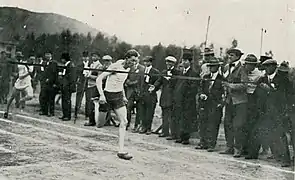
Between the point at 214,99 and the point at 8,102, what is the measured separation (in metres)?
1.05

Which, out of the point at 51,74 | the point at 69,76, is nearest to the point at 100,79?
the point at 69,76

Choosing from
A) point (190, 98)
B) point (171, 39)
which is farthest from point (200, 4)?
point (190, 98)

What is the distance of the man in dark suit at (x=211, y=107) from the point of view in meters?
2.12

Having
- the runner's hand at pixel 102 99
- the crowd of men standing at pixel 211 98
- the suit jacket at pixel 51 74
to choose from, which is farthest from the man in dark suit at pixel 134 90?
the suit jacket at pixel 51 74

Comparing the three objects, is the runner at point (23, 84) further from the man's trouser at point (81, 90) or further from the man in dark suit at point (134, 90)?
the man in dark suit at point (134, 90)

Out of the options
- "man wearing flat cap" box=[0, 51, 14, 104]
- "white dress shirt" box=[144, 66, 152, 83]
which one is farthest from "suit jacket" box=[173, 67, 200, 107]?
"man wearing flat cap" box=[0, 51, 14, 104]

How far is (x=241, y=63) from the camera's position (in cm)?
206

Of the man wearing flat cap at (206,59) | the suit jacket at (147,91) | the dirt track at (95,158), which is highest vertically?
the man wearing flat cap at (206,59)

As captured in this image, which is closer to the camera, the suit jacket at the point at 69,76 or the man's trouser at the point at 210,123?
the man's trouser at the point at 210,123

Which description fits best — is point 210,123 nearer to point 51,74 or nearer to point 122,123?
point 122,123

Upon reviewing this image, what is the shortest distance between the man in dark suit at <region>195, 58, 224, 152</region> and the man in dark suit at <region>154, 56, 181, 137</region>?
0.13 meters

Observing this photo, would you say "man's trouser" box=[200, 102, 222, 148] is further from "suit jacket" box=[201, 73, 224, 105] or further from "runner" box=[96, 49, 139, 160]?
"runner" box=[96, 49, 139, 160]

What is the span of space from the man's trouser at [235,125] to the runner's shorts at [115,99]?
18.7 inches

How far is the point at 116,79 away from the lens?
7.29 feet
